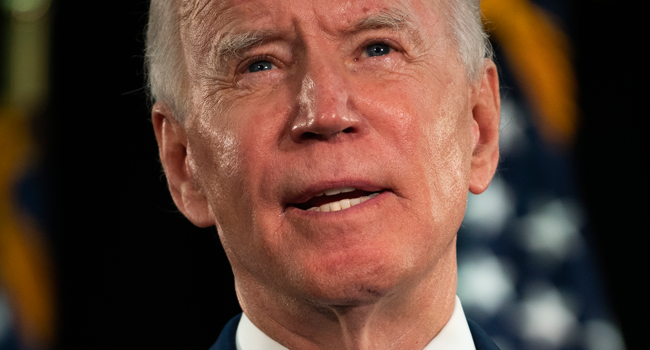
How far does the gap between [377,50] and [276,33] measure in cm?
29

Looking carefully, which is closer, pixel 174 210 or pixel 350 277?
pixel 350 277

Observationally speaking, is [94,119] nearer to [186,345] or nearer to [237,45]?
[186,345]

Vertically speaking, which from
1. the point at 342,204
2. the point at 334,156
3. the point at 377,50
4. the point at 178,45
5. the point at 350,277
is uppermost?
the point at 178,45

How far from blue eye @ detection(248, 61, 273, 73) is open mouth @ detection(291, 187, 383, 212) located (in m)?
0.42

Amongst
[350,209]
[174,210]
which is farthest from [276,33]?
[174,210]

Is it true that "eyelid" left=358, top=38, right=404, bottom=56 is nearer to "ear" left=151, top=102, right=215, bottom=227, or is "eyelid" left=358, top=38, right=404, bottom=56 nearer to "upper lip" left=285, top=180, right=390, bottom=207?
"upper lip" left=285, top=180, right=390, bottom=207

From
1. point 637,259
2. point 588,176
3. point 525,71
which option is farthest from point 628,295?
point 525,71

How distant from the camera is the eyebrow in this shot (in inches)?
Answer: 73.1

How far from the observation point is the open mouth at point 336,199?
5.60 feet

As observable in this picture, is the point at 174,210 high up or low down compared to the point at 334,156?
down

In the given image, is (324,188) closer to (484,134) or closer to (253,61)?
(253,61)

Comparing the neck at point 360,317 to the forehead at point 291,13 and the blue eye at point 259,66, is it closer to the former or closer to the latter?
the blue eye at point 259,66

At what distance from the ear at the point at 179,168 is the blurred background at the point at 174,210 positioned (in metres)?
2.01

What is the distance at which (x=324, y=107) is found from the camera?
1.66 meters
